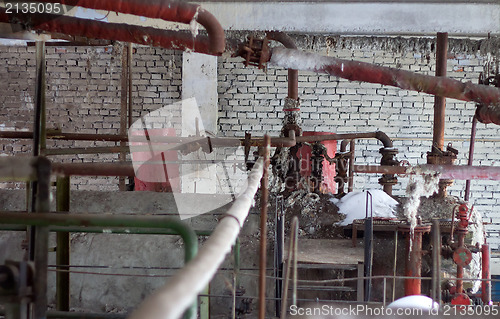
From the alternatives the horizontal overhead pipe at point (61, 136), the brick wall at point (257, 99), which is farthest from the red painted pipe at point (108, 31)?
the brick wall at point (257, 99)

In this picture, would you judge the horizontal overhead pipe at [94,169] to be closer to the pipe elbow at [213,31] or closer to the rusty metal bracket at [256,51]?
the pipe elbow at [213,31]

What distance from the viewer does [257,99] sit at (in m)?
7.88

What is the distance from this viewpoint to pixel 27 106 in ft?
26.0

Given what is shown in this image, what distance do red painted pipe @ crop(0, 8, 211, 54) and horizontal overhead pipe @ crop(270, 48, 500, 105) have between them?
50cm

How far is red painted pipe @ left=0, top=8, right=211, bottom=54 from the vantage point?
2770 millimetres

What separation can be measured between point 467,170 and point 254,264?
1742 millimetres

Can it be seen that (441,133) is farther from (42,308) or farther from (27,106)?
(27,106)

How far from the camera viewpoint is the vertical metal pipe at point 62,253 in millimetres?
3068

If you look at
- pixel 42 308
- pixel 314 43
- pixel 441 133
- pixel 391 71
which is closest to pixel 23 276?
pixel 42 308

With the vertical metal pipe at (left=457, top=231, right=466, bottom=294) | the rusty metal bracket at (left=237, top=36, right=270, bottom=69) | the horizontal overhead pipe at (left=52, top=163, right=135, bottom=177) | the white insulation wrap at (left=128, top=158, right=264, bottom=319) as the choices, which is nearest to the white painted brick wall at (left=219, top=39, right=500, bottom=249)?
the vertical metal pipe at (left=457, top=231, right=466, bottom=294)

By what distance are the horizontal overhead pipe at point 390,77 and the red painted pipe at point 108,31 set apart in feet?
1.65

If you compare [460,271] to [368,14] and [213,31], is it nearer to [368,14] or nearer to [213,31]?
[368,14]

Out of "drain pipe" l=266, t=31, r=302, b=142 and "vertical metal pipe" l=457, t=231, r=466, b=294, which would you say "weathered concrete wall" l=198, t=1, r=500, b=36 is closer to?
"drain pipe" l=266, t=31, r=302, b=142

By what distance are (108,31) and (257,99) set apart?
507 centimetres
